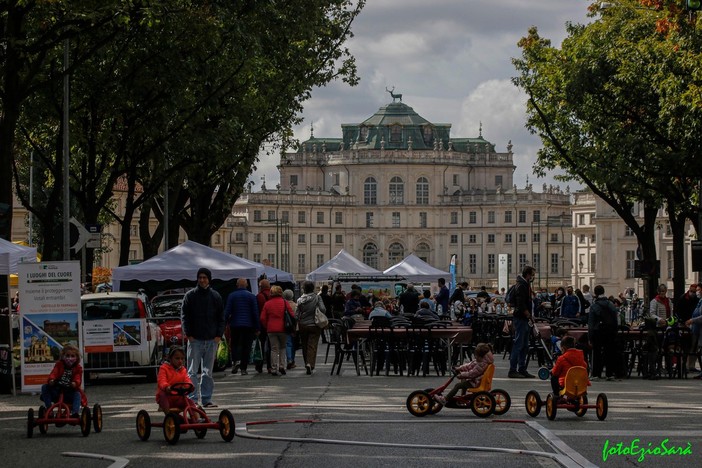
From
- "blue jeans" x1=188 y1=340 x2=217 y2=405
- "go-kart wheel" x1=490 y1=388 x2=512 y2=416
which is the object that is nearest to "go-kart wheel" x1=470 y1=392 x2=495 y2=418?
"go-kart wheel" x1=490 y1=388 x2=512 y2=416

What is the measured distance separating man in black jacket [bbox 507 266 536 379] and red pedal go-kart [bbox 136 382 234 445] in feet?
34.9

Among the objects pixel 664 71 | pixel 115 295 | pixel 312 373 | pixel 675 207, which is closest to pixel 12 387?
pixel 115 295

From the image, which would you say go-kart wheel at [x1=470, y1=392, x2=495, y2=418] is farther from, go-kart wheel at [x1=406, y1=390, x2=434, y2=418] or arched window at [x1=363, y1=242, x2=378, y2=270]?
arched window at [x1=363, y1=242, x2=378, y2=270]

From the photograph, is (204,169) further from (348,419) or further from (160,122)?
(348,419)

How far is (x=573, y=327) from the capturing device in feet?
95.6

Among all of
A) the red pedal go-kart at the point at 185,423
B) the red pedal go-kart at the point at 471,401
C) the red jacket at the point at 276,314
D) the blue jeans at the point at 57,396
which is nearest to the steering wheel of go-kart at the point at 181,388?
the red pedal go-kart at the point at 185,423

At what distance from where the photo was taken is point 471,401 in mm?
17234

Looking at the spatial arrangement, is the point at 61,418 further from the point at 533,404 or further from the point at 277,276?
the point at 277,276

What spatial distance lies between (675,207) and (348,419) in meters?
24.6

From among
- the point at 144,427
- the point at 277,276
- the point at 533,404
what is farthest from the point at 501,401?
the point at 277,276

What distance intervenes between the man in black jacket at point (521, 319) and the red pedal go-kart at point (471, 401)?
7748 millimetres

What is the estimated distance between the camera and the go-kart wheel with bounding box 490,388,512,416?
17453 millimetres

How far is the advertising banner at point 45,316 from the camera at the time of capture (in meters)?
22.0

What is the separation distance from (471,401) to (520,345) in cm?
805
